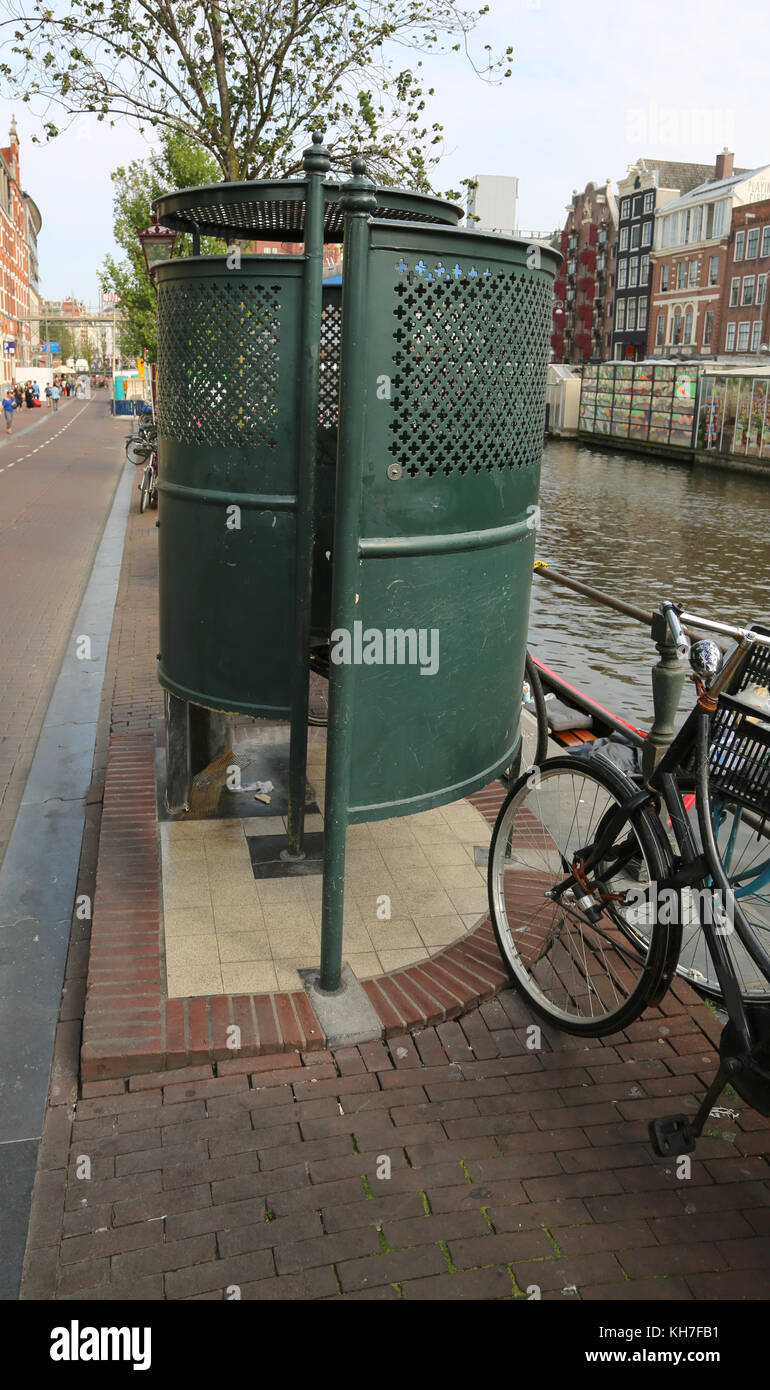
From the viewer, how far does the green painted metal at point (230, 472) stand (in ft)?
12.9

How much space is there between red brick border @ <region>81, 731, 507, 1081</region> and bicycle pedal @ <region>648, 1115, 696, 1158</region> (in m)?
0.88

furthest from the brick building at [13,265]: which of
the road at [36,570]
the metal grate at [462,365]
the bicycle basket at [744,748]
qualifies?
the bicycle basket at [744,748]

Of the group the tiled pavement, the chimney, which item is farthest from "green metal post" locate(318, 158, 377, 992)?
the chimney

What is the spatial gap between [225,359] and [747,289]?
60.4m

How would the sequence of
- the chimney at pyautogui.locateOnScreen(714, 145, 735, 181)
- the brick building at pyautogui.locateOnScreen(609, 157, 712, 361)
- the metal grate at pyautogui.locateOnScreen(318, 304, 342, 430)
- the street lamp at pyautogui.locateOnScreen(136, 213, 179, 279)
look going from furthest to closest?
the brick building at pyautogui.locateOnScreen(609, 157, 712, 361)
the chimney at pyautogui.locateOnScreen(714, 145, 735, 181)
the street lamp at pyautogui.locateOnScreen(136, 213, 179, 279)
the metal grate at pyautogui.locateOnScreen(318, 304, 342, 430)

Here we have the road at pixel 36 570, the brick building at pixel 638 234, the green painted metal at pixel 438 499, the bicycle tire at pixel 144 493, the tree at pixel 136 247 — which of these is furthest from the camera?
the brick building at pixel 638 234

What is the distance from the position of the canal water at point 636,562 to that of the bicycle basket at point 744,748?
24.9 feet

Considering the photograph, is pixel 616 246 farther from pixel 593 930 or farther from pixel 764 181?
pixel 593 930

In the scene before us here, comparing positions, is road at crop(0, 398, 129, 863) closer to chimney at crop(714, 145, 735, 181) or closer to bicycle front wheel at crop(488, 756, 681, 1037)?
bicycle front wheel at crop(488, 756, 681, 1037)

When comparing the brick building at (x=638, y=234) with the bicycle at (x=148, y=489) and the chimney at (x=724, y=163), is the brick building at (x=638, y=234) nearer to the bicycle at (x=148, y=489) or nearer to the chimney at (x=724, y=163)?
the chimney at (x=724, y=163)

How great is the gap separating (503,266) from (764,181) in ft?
212

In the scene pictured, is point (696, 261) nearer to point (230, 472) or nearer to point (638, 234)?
point (638, 234)

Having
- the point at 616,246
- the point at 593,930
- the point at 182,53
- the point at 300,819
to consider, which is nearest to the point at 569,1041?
the point at 593,930

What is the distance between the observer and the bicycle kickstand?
2969mm
